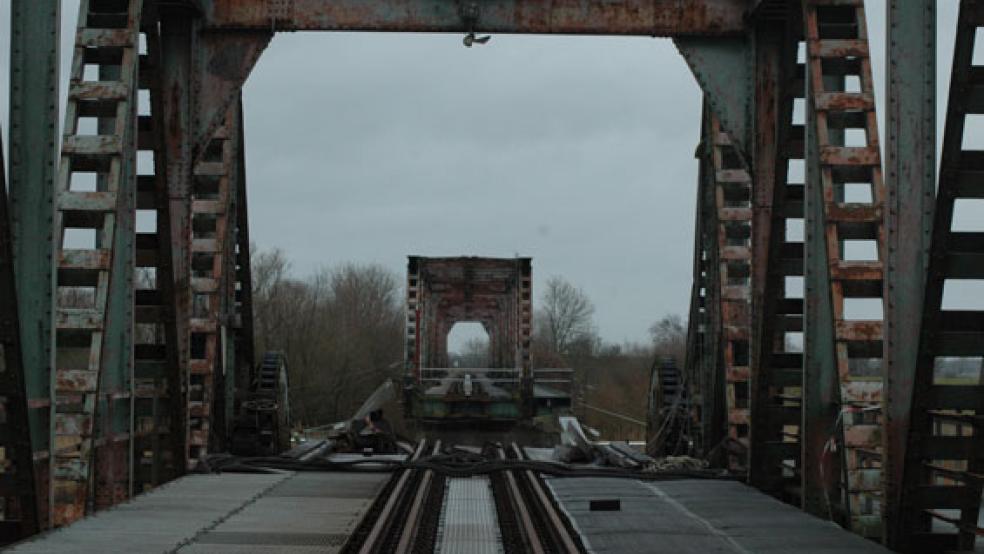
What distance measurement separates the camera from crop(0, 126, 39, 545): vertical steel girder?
9.58 meters

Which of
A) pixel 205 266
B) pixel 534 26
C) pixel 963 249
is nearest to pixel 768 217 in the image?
pixel 534 26

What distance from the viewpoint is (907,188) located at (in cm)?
1014

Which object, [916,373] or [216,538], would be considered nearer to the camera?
[916,373]

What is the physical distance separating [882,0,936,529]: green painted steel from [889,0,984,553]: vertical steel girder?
83 mm

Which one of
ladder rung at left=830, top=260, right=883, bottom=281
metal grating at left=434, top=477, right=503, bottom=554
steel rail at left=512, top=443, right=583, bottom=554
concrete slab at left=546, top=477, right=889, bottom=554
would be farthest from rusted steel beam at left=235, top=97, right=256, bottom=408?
ladder rung at left=830, top=260, right=883, bottom=281

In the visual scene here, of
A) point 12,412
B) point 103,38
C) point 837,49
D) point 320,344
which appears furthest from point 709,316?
point 320,344

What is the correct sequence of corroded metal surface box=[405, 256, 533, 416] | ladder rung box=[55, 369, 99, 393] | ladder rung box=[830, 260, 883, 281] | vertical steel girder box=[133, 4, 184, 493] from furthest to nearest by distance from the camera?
corroded metal surface box=[405, 256, 533, 416]
vertical steel girder box=[133, 4, 184, 493]
ladder rung box=[830, 260, 883, 281]
ladder rung box=[55, 369, 99, 393]

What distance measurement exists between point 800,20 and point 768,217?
2238mm

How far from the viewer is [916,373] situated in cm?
944

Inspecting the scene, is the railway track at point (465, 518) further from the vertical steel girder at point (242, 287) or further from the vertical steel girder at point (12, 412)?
the vertical steel girder at point (242, 287)

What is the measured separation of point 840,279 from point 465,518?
400cm

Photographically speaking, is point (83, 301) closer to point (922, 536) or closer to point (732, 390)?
point (732, 390)

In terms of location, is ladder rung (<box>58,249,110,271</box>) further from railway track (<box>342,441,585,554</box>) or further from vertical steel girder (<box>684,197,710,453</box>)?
vertical steel girder (<box>684,197,710,453</box>)

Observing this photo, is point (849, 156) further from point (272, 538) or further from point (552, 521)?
point (272, 538)
